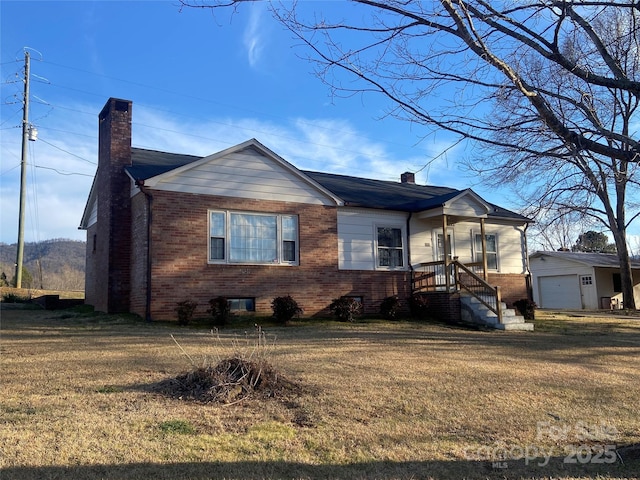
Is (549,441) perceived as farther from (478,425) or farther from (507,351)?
(507,351)

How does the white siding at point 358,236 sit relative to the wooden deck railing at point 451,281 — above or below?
above

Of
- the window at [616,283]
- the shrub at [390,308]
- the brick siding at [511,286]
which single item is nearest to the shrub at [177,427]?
the shrub at [390,308]

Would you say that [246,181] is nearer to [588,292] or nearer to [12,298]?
[12,298]

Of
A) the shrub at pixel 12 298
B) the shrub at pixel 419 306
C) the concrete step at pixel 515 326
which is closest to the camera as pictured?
the concrete step at pixel 515 326

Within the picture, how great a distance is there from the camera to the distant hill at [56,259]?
43.8m

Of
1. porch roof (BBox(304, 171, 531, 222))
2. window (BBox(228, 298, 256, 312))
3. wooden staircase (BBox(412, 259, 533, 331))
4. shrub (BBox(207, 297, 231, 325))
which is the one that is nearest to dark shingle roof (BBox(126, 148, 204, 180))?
shrub (BBox(207, 297, 231, 325))

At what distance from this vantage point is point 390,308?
16.6 metres

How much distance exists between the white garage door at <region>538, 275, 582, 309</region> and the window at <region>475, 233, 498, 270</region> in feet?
52.7

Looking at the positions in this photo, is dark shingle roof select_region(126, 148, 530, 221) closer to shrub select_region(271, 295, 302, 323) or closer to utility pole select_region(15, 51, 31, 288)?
shrub select_region(271, 295, 302, 323)

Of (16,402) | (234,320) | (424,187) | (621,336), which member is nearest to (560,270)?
(424,187)

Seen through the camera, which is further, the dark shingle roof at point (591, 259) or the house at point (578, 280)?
the house at point (578, 280)

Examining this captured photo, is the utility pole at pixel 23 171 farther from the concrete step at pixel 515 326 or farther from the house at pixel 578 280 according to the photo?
the house at pixel 578 280

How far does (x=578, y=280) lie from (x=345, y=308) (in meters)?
23.4

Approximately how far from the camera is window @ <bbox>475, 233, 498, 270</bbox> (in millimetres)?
20062
